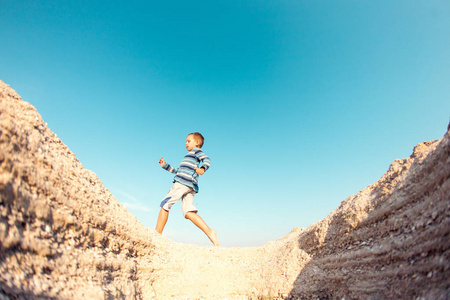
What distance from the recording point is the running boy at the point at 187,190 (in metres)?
7.30

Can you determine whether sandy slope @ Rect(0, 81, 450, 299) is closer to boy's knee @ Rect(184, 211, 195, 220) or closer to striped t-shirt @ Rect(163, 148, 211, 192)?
boy's knee @ Rect(184, 211, 195, 220)

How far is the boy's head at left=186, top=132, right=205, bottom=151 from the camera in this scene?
811cm

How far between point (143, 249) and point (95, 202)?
4.67 feet

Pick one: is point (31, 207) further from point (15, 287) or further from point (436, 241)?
point (436, 241)

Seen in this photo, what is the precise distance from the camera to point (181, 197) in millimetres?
7422

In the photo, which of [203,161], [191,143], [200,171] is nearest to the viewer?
[200,171]

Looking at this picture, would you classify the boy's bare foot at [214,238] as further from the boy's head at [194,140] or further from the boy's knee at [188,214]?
the boy's head at [194,140]

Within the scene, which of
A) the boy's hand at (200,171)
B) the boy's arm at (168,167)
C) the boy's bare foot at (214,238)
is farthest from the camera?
the boy's arm at (168,167)

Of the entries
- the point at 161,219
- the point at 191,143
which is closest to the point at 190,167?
the point at 191,143

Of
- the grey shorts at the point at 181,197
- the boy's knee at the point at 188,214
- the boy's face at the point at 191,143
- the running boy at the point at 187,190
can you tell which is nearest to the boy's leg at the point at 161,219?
the running boy at the point at 187,190

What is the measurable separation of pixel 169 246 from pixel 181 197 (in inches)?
58.2

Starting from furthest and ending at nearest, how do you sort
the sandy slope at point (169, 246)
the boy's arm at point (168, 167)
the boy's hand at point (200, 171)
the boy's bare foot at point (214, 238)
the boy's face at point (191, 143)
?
1. the boy's face at point (191, 143)
2. the boy's arm at point (168, 167)
3. the boy's bare foot at point (214, 238)
4. the boy's hand at point (200, 171)
5. the sandy slope at point (169, 246)

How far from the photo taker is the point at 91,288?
10.5 feet

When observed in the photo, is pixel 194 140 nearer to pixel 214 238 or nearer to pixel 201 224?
pixel 201 224
